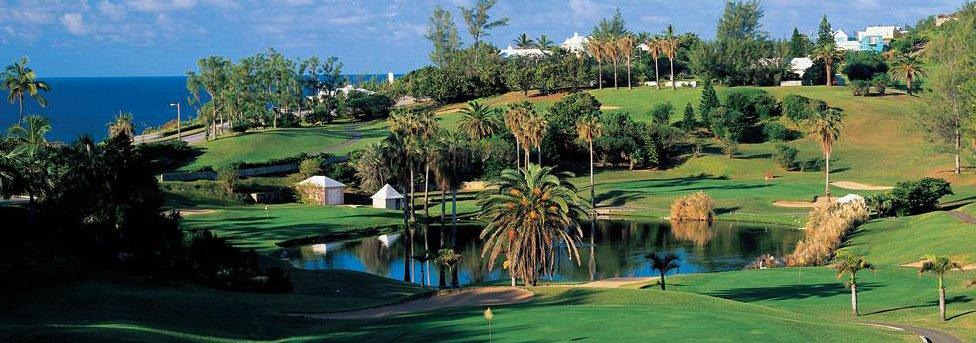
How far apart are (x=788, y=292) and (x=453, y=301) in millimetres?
19168

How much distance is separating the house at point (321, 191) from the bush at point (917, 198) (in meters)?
52.4

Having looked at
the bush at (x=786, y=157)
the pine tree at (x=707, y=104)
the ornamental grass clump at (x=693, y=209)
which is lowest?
the ornamental grass clump at (x=693, y=209)

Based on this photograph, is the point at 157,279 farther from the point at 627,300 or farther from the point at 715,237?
the point at 715,237

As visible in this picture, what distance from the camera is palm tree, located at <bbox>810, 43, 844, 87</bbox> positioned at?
545 feet

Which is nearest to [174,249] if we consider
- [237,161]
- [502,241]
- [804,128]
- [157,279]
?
[157,279]

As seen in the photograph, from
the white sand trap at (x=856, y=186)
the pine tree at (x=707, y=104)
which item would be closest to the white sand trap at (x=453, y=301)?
the white sand trap at (x=856, y=186)

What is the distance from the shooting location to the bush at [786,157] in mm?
124938

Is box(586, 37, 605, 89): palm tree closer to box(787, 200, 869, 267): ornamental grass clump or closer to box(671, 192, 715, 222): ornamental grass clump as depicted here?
box(671, 192, 715, 222): ornamental grass clump

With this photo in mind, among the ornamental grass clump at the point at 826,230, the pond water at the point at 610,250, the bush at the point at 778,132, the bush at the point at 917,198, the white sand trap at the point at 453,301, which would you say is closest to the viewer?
the white sand trap at the point at 453,301

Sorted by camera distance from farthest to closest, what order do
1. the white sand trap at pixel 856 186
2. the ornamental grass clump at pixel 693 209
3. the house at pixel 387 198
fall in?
1. the house at pixel 387 198
2. the white sand trap at pixel 856 186
3. the ornamental grass clump at pixel 693 209

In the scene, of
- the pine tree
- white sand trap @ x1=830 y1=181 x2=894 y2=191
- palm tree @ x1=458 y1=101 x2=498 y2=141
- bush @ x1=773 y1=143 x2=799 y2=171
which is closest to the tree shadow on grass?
palm tree @ x1=458 y1=101 x2=498 y2=141

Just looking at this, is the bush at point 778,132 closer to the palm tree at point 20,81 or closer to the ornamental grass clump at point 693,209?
the ornamental grass clump at point 693,209

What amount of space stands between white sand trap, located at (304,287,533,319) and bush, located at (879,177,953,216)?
50.5m

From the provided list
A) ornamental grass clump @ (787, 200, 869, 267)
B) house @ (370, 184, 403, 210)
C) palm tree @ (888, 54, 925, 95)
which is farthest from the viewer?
palm tree @ (888, 54, 925, 95)
